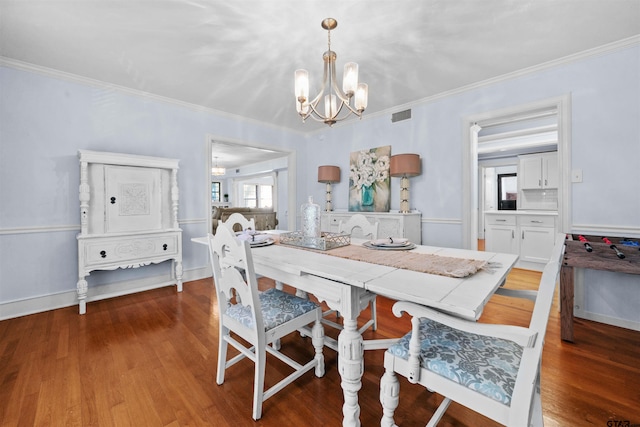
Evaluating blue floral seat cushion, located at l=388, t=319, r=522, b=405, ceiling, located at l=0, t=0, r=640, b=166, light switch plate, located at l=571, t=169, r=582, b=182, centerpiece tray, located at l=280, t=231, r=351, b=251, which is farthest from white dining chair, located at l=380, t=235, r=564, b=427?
light switch plate, located at l=571, t=169, r=582, b=182

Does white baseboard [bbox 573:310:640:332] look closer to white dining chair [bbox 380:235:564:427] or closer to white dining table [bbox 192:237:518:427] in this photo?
white dining table [bbox 192:237:518:427]

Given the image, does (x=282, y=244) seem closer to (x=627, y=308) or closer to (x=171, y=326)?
(x=171, y=326)

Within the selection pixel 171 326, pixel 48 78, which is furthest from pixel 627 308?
pixel 48 78

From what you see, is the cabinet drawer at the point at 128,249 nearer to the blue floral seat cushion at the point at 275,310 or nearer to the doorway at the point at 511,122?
the blue floral seat cushion at the point at 275,310

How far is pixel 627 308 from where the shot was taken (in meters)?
2.32

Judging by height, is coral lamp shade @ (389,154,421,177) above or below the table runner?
above

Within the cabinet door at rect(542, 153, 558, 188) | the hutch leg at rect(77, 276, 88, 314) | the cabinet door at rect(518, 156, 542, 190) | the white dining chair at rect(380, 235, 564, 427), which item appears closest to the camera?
the white dining chair at rect(380, 235, 564, 427)

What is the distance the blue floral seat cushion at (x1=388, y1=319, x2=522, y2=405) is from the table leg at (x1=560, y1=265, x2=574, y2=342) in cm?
148

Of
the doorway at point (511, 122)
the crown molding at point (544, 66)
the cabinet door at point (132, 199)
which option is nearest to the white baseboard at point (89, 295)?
the cabinet door at point (132, 199)

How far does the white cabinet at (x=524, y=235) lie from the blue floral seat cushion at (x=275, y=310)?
415 centimetres

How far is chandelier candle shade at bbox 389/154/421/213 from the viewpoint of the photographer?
3.40 m

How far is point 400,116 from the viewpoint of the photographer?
374 centimetres

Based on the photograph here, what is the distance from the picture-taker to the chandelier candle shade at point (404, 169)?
3.40 m

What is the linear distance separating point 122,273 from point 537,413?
382 cm
